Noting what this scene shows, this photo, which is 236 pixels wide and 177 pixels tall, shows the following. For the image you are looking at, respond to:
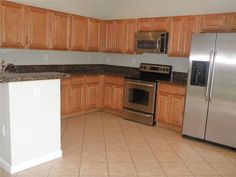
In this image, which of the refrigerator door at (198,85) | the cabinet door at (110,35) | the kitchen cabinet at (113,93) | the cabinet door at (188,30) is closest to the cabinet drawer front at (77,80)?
the kitchen cabinet at (113,93)

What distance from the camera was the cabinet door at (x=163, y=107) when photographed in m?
4.71

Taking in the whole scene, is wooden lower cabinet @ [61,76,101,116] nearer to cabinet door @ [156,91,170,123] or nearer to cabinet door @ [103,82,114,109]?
cabinet door @ [103,82,114,109]

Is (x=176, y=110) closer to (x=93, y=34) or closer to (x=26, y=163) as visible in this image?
(x=93, y=34)

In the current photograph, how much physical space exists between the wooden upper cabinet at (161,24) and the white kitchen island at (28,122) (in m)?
2.80

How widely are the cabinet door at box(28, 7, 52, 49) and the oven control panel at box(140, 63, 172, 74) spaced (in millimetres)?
2274

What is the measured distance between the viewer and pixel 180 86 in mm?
4484

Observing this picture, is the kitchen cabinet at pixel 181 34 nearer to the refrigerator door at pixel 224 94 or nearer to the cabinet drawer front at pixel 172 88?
the cabinet drawer front at pixel 172 88

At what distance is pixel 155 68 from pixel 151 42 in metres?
0.64

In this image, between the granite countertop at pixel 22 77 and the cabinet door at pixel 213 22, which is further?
the cabinet door at pixel 213 22

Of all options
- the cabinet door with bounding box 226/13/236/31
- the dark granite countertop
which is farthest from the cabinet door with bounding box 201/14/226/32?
the dark granite countertop

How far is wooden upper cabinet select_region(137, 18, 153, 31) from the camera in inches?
201

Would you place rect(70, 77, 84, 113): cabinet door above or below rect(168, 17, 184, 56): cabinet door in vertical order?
below

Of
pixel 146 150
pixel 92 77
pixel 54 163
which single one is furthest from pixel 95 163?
pixel 92 77

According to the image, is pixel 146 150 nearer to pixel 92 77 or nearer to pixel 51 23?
pixel 92 77
